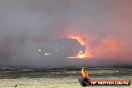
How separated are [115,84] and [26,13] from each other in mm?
32344

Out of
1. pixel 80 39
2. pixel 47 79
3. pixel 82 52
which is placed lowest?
pixel 47 79

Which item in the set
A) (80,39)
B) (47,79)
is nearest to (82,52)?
(80,39)

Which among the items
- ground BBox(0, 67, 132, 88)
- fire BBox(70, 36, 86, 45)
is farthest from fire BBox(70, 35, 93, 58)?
ground BBox(0, 67, 132, 88)

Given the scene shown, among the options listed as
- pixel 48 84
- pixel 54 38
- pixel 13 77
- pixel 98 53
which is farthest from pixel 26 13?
pixel 48 84

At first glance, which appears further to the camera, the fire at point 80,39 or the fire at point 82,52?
the fire at point 80,39

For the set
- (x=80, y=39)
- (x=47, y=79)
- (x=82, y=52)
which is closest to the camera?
(x=47, y=79)

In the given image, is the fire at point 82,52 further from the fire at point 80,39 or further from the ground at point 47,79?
the ground at point 47,79

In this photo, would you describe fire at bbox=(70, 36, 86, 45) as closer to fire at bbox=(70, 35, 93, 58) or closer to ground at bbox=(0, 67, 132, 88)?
fire at bbox=(70, 35, 93, 58)

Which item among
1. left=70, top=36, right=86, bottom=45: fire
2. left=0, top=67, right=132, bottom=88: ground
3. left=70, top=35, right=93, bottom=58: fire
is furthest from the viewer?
left=70, top=36, right=86, bottom=45: fire

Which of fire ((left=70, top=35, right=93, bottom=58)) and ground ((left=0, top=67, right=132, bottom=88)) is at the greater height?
fire ((left=70, top=35, right=93, bottom=58))

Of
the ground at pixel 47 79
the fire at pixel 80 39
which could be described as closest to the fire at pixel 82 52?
the fire at pixel 80 39

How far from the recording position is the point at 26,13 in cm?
5412

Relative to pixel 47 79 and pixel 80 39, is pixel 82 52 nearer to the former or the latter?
pixel 80 39

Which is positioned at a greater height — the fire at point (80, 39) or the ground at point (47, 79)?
the fire at point (80, 39)
